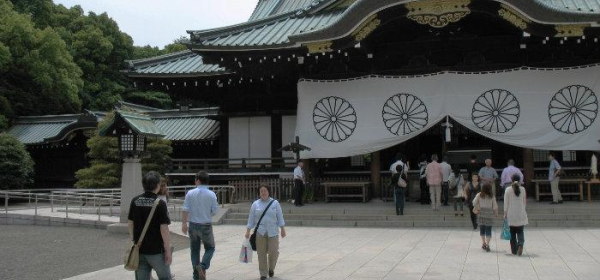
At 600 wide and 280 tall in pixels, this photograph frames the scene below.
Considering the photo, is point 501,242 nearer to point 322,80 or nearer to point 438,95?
point 438,95

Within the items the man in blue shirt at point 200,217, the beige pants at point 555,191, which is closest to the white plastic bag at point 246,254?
the man in blue shirt at point 200,217

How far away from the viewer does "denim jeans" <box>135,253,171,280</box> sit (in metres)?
5.29

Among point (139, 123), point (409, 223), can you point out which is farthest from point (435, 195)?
point (139, 123)

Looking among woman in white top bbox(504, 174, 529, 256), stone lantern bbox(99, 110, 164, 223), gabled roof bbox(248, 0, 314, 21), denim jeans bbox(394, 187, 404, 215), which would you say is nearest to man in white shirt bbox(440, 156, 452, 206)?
denim jeans bbox(394, 187, 404, 215)

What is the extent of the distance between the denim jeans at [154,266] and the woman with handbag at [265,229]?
6.79ft

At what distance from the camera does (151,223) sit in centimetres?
527

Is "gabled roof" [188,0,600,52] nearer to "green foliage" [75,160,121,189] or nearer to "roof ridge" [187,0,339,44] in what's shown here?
"roof ridge" [187,0,339,44]

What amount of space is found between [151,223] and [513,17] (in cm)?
1217

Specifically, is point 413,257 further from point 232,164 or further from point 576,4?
point 232,164

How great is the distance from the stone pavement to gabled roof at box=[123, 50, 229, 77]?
7.95m

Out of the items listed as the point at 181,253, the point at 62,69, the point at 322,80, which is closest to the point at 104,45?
the point at 62,69

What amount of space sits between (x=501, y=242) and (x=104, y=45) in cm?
3633

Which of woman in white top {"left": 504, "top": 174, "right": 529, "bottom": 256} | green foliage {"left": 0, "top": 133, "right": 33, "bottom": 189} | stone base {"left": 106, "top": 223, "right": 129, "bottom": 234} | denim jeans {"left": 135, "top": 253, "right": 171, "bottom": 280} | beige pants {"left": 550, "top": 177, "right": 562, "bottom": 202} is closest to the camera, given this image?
denim jeans {"left": 135, "top": 253, "right": 171, "bottom": 280}

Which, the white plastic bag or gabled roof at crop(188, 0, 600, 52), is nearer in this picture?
the white plastic bag
